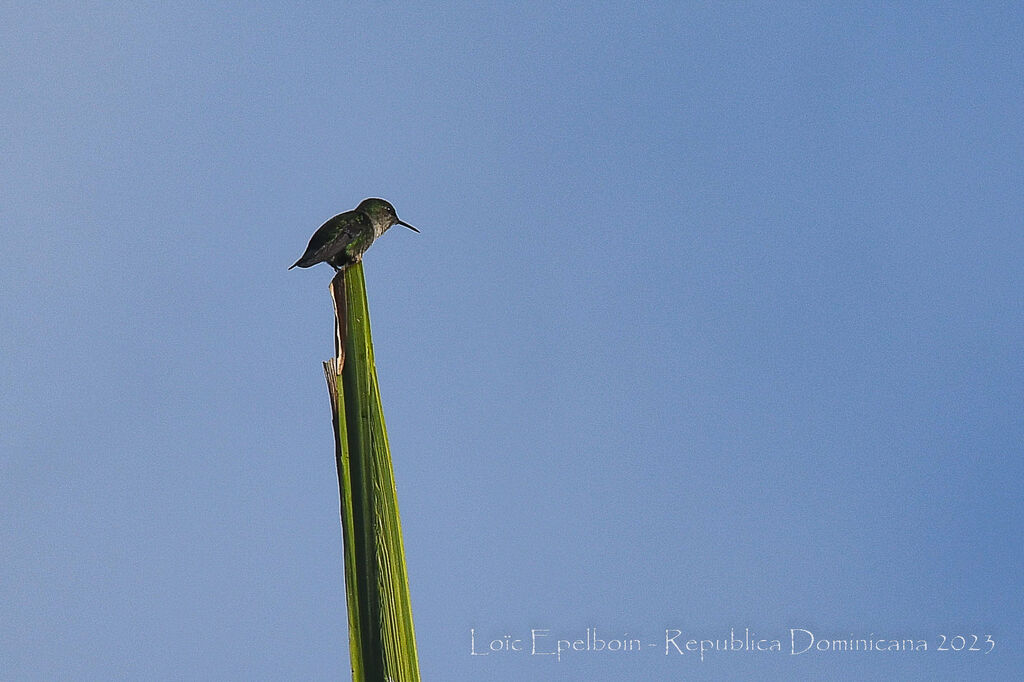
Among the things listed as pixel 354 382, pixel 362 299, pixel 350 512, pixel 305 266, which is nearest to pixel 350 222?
pixel 305 266

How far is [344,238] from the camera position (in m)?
1.84

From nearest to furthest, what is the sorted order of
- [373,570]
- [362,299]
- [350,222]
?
[373,570] → [362,299] → [350,222]

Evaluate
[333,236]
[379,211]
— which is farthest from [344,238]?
[379,211]

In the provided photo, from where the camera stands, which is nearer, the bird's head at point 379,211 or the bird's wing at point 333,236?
the bird's wing at point 333,236

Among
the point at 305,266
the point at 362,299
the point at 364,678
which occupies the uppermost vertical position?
the point at 305,266

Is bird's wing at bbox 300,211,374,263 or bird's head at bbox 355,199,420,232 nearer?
bird's wing at bbox 300,211,374,263

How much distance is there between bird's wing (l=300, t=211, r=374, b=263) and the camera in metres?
1.79

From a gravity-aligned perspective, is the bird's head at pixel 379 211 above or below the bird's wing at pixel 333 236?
Result: above

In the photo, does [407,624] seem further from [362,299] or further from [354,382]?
[362,299]

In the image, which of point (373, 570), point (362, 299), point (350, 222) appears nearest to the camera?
point (373, 570)

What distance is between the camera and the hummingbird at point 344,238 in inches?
70.8

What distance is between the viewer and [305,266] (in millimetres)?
1879

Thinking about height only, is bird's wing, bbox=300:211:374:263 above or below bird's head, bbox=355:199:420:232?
below

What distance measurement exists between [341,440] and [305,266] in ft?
2.60
